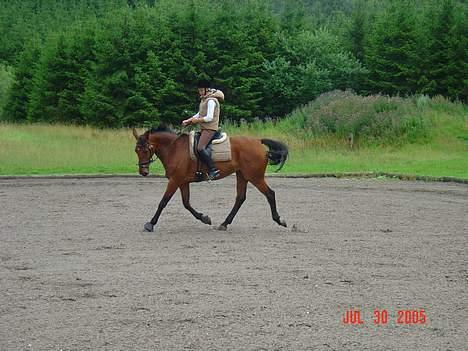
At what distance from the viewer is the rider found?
45.9 feet

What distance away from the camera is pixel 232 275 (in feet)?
32.6

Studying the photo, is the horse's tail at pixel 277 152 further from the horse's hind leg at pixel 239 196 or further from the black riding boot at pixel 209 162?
the black riding boot at pixel 209 162

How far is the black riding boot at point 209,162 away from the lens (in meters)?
14.0

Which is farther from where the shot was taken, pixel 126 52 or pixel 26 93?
pixel 26 93

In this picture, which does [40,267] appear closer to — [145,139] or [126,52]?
[145,139]

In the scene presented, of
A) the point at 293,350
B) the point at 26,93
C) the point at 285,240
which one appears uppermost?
the point at 293,350

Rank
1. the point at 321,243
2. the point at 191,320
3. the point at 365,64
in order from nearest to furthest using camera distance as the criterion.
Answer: the point at 191,320 < the point at 321,243 < the point at 365,64

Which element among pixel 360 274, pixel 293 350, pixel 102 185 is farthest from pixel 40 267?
pixel 102 185

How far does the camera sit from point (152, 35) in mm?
51031

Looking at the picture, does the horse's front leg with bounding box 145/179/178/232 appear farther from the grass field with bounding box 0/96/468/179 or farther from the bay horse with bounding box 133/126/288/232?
the grass field with bounding box 0/96/468/179

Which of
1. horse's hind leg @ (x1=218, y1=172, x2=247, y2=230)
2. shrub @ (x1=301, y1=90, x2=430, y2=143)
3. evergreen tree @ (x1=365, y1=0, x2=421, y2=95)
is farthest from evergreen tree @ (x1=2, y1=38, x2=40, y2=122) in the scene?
horse's hind leg @ (x1=218, y1=172, x2=247, y2=230)

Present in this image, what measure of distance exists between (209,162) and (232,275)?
14.3 ft

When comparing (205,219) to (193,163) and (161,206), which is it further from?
(193,163)

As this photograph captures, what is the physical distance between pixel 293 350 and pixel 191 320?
132 centimetres
